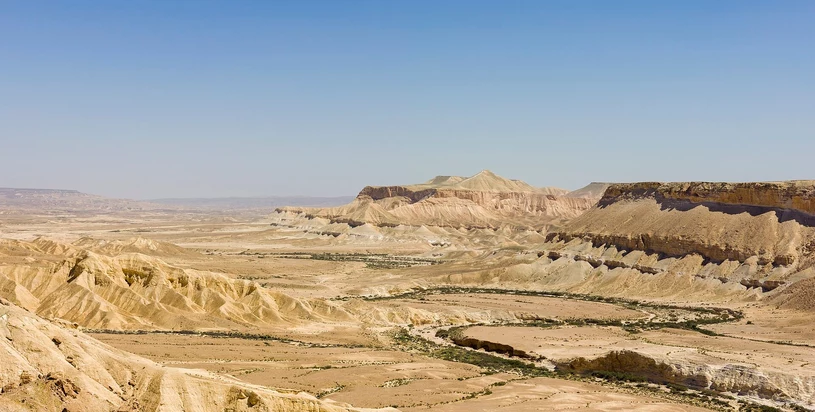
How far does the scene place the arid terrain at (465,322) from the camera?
79.7 feet

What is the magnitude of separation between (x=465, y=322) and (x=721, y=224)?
41.2m

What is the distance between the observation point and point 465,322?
68.3 meters

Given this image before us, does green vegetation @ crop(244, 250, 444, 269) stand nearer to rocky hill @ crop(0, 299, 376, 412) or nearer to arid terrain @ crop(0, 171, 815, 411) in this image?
arid terrain @ crop(0, 171, 815, 411)

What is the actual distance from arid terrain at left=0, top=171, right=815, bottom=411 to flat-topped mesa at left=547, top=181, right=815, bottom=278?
0.87 ft

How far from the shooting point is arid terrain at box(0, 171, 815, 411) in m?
24.3

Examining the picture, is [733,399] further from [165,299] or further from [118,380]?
[165,299]

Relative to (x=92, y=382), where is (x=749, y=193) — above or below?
above

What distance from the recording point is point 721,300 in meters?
78.4

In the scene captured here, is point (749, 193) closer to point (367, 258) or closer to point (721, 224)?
point (721, 224)

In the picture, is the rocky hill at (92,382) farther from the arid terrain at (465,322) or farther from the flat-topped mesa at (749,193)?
the flat-topped mesa at (749,193)

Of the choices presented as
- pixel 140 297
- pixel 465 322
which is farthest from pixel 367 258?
pixel 140 297

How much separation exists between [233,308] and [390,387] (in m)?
26.8

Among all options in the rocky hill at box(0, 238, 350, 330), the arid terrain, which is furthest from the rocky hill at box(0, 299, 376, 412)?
the rocky hill at box(0, 238, 350, 330)

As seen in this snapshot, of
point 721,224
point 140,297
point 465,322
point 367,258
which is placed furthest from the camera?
point 367,258
